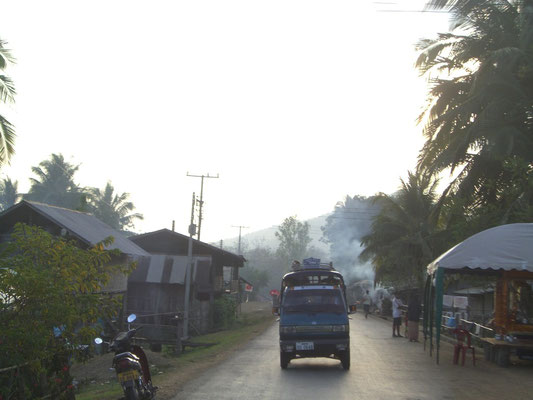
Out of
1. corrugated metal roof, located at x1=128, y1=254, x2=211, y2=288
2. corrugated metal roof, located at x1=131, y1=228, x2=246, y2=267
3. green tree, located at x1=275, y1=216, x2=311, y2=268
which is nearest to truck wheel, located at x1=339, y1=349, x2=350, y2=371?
corrugated metal roof, located at x1=128, y1=254, x2=211, y2=288

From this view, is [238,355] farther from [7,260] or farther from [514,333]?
[7,260]

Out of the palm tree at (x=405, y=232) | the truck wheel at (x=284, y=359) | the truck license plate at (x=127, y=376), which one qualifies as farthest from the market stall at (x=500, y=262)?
the palm tree at (x=405, y=232)

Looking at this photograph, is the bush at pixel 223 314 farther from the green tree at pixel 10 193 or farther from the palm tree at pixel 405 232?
the green tree at pixel 10 193

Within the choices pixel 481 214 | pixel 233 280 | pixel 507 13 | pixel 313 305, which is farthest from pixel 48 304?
pixel 233 280

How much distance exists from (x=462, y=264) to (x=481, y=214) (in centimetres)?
684

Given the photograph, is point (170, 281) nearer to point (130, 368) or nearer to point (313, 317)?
point (313, 317)

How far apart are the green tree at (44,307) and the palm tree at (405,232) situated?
2950cm

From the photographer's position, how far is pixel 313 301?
16125 millimetres

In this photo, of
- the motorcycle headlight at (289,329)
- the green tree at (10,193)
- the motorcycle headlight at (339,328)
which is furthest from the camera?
the green tree at (10,193)

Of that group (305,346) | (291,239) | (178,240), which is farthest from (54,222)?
(291,239)

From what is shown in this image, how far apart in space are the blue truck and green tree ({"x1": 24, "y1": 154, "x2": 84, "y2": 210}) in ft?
148

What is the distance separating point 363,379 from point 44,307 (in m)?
7.49

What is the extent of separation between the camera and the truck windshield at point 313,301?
15902 mm

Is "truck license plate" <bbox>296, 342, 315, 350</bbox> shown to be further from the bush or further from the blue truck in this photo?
the bush
